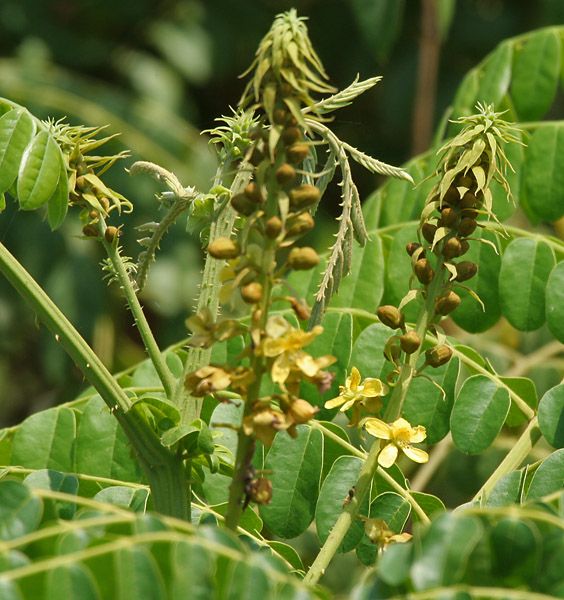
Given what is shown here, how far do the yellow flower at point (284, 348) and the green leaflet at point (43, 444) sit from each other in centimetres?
67

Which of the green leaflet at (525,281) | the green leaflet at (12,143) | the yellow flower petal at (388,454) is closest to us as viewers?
the yellow flower petal at (388,454)

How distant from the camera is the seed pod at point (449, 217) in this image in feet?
3.83

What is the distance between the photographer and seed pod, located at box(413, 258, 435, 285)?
118 centimetres

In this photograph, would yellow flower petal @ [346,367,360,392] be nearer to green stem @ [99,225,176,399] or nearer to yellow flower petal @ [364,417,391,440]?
yellow flower petal @ [364,417,391,440]

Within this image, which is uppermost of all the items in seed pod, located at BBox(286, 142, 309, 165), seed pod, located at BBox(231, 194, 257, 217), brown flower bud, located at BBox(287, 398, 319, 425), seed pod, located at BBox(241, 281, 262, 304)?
seed pod, located at BBox(286, 142, 309, 165)

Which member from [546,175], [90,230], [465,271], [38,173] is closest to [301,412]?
[465,271]

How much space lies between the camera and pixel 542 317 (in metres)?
1.66

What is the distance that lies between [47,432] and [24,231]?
2540mm

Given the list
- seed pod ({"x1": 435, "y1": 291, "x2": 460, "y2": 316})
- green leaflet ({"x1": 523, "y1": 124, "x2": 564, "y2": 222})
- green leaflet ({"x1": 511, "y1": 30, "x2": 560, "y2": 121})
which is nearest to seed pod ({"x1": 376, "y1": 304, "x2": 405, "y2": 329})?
seed pod ({"x1": 435, "y1": 291, "x2": 460, "y2": 316})

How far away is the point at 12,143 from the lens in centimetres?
139

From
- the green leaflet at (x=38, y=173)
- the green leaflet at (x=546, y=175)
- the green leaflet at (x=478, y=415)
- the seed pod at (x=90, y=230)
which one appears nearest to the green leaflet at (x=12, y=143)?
the green leaflet at (x=38, y=173)

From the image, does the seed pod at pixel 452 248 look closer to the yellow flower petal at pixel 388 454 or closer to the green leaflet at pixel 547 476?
the yellow flower petal at pixel 388 454

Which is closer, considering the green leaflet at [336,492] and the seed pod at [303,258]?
the seed pod at [303,258]

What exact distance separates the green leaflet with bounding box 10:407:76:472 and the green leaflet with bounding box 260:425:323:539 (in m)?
0.32
